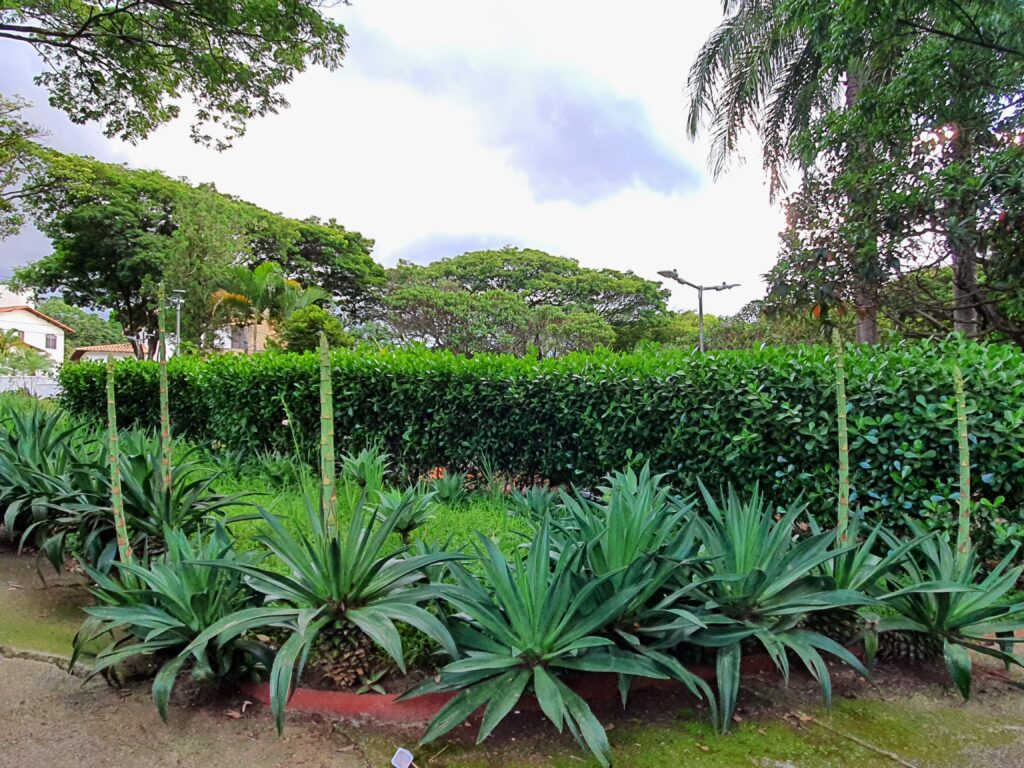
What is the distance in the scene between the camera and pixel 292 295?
21281 mm

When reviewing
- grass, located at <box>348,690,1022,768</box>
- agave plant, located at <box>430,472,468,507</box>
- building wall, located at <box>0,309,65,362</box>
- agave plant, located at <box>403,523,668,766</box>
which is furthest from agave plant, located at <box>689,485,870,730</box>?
building wall, located at <box>0,309,65,362</box>

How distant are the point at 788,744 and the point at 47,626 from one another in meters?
3.12

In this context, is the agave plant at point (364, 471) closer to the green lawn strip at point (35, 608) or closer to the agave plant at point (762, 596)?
the green lawn strip at point (35, 608)

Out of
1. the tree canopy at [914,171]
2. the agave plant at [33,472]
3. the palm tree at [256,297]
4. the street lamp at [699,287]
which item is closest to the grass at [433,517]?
the agave plant at [33,472]

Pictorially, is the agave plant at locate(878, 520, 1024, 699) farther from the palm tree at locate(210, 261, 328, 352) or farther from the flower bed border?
the palm tree at locate(210, 261, 328, 352)

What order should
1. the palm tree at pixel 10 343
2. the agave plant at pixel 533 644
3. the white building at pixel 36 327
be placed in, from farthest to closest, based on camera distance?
the white building at pixel 36 327, the palm tree at pixel 10 343, the agave plant at pixel 533 644

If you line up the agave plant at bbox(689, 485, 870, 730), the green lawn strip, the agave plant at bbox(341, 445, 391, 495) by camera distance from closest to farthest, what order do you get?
the agave plant at bbox(689, 485, 870, 730) < the green lawn strip < the agave plant at bbox(341, 445, 391, 495)

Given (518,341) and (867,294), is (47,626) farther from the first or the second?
(518,341)

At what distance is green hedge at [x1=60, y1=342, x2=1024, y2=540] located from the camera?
321 centimetres

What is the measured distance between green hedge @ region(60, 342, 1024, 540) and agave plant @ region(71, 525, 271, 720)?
2790mm

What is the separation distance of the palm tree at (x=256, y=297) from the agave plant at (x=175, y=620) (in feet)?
65.0

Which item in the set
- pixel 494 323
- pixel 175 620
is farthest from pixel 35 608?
pixel 494 323

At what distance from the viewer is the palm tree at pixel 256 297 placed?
2019 centimetres

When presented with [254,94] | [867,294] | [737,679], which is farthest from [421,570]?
[254,94]
